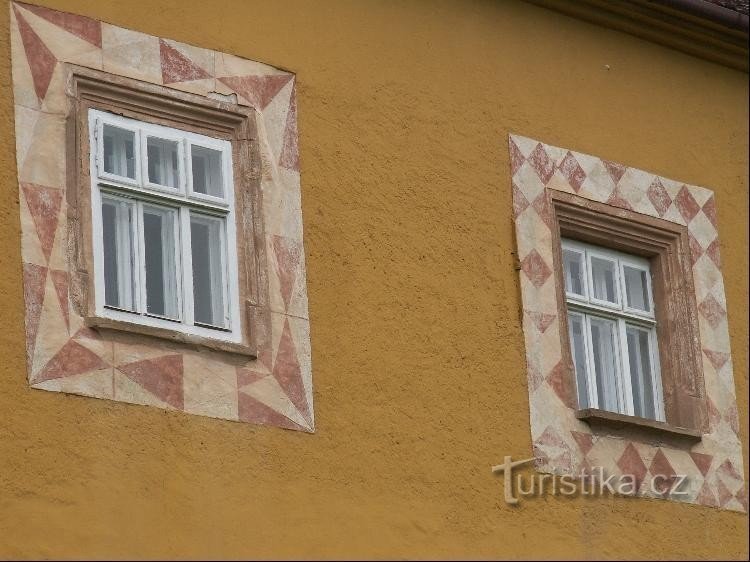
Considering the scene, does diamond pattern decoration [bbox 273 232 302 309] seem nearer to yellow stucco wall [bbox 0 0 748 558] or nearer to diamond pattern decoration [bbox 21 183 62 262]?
yellow stucco wall [bbox 0 0 748 558]

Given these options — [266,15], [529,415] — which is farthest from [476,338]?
→ [266,15]

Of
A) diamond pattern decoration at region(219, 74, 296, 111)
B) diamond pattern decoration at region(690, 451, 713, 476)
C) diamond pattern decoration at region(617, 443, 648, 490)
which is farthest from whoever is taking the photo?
diamond pattern decoration at region(690, 451, 713, 476)

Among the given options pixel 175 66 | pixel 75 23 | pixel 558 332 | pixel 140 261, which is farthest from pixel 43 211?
pixel 558 332

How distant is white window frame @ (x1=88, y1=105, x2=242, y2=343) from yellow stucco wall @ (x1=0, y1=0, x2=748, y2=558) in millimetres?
464

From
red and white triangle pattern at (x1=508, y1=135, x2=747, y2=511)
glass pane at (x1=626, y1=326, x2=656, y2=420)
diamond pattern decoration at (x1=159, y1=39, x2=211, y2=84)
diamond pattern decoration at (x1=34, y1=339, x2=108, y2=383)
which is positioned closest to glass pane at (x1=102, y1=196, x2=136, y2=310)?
diamond pattern decoration at (x1=34, y1=339, x2=108, y2=383)

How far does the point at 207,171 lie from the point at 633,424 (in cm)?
284

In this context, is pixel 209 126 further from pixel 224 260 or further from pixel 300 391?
pixel 300 391

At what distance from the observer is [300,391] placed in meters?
11.1

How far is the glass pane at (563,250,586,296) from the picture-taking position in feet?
41.8

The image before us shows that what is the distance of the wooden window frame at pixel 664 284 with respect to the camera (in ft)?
41.5

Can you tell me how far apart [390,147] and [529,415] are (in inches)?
64.5

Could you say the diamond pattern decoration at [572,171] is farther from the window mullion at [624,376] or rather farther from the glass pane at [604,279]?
the window mullion at [624,376]

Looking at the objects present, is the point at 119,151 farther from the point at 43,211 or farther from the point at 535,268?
the point at 535,268

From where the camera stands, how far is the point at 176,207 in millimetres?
11102
